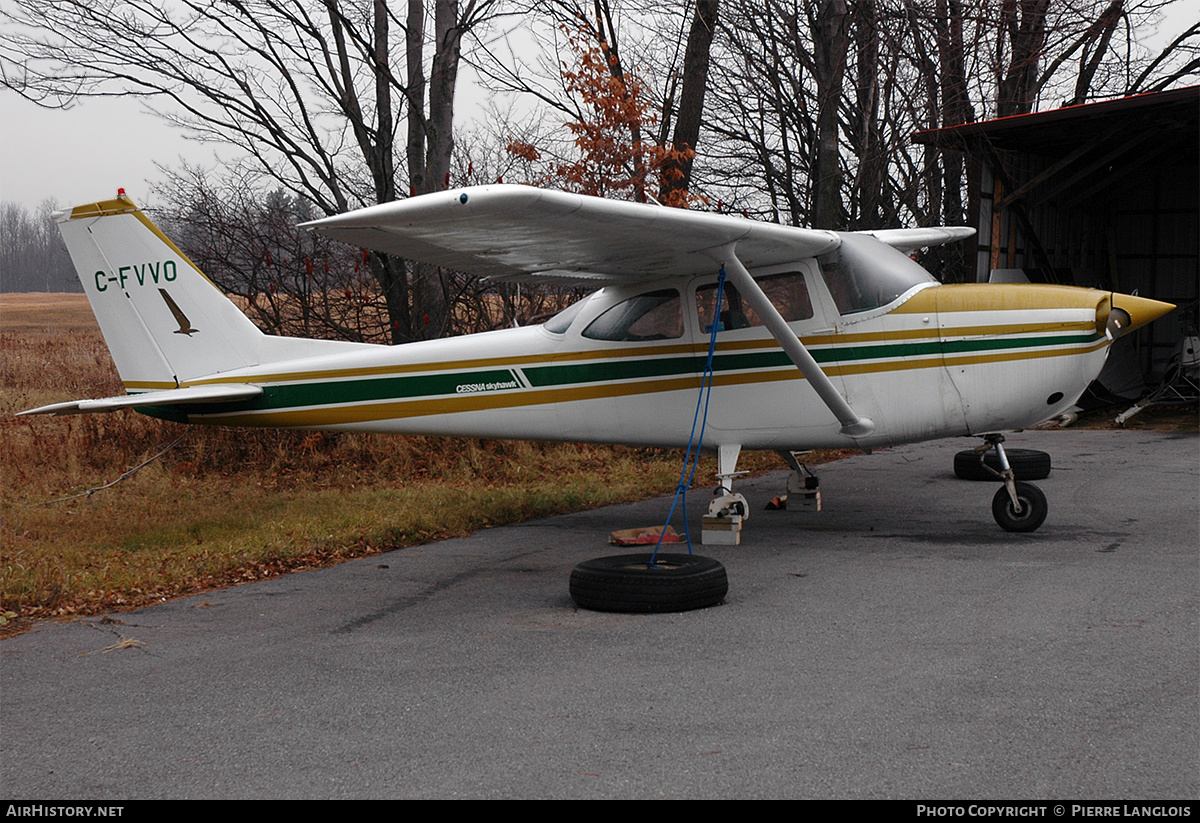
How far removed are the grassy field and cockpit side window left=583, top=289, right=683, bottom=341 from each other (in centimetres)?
210

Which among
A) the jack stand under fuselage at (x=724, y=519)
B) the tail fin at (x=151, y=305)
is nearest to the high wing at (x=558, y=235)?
the jack stand under fuselage at (x=724, y=519)

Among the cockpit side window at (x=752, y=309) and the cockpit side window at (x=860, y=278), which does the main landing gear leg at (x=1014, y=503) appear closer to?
the cockpit side window at (x=860, y=278)

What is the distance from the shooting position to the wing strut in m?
6.77

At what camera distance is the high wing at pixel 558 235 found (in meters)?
5.01

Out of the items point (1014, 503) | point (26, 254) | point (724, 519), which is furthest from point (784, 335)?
point (26, 254)

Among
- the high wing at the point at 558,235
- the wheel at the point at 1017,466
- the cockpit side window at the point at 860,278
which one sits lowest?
the wheel at the point at 1017,466

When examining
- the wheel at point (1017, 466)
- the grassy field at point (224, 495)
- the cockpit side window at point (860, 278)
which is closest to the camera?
the grassy field at point (224, 495)

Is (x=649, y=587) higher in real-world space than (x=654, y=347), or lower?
lower

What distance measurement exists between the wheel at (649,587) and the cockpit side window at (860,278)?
2689mm

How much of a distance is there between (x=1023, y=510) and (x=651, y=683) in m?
4.40

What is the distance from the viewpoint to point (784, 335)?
687 centimetres

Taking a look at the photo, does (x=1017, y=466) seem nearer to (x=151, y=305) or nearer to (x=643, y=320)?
(x=643, y=320)

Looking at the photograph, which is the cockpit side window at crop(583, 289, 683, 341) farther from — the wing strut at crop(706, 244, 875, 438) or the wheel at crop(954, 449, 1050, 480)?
the wheel at crop(954, 449, 1050, 480)

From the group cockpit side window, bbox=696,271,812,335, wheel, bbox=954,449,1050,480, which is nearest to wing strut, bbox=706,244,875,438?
cockpit side window, bbox=696,271,812,335
